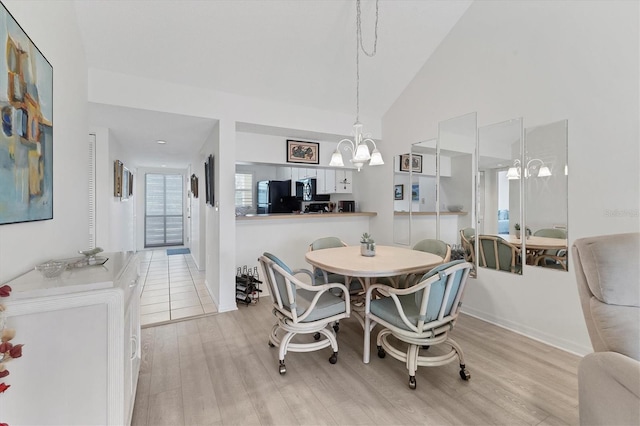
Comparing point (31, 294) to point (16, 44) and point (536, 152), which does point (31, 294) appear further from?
point (536, 152)

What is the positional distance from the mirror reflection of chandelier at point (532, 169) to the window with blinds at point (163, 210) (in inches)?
312

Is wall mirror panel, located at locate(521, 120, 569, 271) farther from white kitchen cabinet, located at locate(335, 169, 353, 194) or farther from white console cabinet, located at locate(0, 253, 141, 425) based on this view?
white console cabinet, located at locate(0, 253, 141, 425)

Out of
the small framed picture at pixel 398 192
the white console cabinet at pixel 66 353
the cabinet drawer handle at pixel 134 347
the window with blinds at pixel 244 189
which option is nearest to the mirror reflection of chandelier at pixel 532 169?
the small framed picture at pixel 398 192

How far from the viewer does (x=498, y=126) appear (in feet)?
9.39

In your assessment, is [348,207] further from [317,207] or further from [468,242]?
[468,242]

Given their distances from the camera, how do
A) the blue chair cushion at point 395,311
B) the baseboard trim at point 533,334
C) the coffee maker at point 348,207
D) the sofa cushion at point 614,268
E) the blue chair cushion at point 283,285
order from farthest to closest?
the coffee maker at point 348,207 → the baseboard trim at point 533,334 → the blue chair cushion at point 283,285 → the blue chair cushion at point 395,311 → the sofa cushion at point 614,268

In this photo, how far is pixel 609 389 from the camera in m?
1.11

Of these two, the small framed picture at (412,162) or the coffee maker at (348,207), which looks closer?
the small framed picture at (412,162)

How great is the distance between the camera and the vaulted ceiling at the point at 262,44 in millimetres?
2400

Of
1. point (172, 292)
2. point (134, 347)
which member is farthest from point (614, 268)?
point (172, 292)

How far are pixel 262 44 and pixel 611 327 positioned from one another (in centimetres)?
321

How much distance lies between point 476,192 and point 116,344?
130 inches

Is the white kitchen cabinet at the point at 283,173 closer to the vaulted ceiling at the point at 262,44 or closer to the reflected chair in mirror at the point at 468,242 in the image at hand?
the vaulted ceiling at the point at 262,44

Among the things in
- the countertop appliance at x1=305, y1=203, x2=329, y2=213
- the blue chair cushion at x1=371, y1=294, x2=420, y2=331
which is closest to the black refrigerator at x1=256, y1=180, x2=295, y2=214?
the countertop appliance at x1=305, y1=203, x2=329, y2=213
